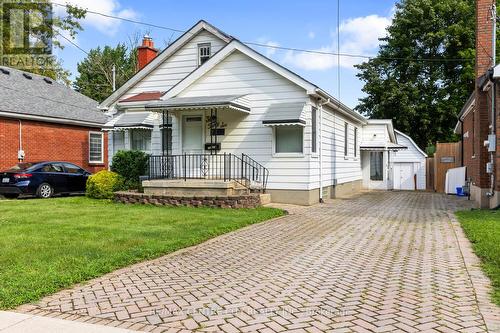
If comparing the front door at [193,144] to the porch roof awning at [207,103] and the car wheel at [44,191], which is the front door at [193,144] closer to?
the porch roof awning at [207,103]

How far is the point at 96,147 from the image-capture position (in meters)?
24.4

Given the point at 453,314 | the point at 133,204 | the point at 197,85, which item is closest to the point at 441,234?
the point at 453,314

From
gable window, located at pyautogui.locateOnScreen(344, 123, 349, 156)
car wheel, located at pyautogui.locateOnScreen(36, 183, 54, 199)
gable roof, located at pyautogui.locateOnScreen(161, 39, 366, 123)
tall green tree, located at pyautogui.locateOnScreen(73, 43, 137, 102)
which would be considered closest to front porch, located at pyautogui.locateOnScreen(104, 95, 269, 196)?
gable roof, located at pyautogui.locateOnScreen(161, 39, 366, 123)

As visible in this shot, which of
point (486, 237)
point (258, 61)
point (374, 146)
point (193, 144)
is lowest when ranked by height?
point (486, 237)

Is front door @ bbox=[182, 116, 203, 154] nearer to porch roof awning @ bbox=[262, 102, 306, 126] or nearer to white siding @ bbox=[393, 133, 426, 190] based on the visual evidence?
porch roof awning @ bbox=[262, 102, 306, 126]

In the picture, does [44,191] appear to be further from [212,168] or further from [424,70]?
[424,70]

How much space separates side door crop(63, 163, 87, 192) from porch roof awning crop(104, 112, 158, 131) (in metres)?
2.16

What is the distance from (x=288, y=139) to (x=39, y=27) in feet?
89.7

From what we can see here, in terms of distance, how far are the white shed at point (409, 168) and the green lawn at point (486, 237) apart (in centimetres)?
1475

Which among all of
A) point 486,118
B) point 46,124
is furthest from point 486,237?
point 46,124

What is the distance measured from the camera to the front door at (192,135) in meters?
16.3

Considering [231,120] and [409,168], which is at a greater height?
[231,120]

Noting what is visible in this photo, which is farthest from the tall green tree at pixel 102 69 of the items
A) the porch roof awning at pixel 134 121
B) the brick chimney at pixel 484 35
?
the brick chimney at pixel 484 35

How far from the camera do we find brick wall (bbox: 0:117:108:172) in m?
19.2
